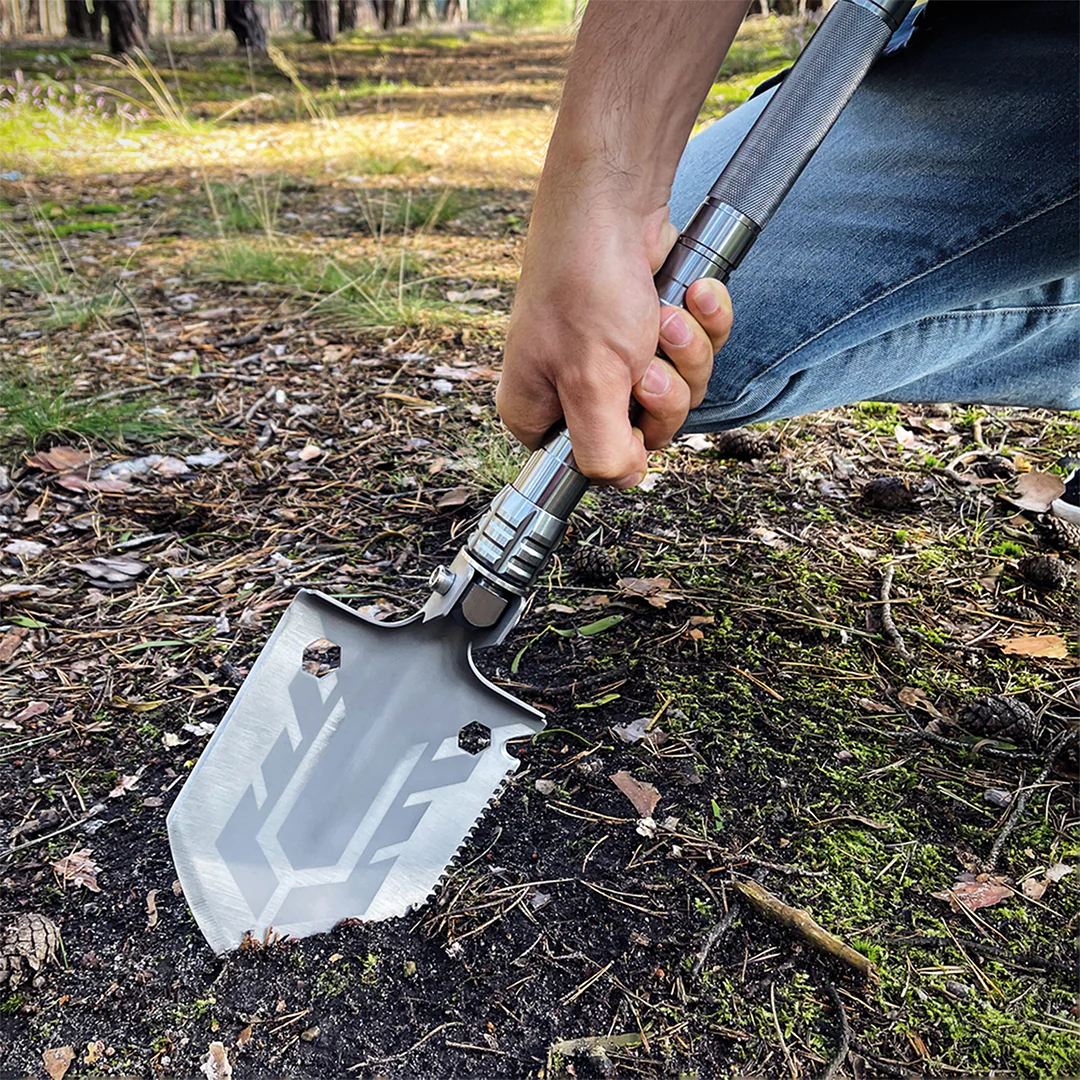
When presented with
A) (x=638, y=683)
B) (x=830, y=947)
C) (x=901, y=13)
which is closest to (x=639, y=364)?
(x=901, y=13)

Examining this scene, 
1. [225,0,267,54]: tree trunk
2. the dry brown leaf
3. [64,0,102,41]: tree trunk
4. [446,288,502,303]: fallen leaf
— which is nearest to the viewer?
the dry brown leaf

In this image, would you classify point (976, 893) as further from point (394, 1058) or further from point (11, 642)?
point (11, 642)

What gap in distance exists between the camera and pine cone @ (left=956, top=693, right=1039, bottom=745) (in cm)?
154

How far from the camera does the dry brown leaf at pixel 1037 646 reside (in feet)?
5.66

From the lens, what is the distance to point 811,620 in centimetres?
181

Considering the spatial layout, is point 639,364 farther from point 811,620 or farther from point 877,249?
point 811,620

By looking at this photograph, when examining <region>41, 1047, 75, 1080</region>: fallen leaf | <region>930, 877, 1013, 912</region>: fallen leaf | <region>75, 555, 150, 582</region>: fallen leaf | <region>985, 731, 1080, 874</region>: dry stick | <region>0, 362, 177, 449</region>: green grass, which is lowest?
<region>41, 1047, 75, 1080</region>: fallen leaf

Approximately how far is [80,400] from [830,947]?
2.37 m


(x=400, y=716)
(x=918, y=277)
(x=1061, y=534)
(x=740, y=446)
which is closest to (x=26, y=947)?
(x=400, y=716)

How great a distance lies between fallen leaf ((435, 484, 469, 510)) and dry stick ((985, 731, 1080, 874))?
1292 mm

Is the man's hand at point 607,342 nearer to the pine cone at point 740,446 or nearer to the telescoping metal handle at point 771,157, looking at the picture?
the telescoping metal handle at point 771,157

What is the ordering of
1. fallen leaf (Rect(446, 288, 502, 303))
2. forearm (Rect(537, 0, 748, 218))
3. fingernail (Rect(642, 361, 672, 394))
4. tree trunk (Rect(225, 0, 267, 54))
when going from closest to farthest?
forearm (Rect(537, 0, 748, 218))
fingernail (Rect(642, 361, 672, 394))
fallen leaf (Rect(446, 288, 502, 303))
tree trunk (Rect(225, 0, 267, 54))

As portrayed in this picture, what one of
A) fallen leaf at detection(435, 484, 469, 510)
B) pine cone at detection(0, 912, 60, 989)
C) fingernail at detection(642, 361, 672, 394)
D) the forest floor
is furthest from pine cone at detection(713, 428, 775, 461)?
pine cone at detection(0, 912, 60, 989)

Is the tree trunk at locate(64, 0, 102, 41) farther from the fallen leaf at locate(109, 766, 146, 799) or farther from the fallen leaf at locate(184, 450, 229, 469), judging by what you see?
the fallen leaf at locate(109, 766, 146, 799)
